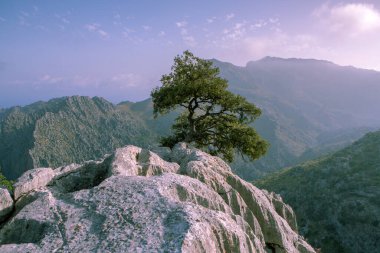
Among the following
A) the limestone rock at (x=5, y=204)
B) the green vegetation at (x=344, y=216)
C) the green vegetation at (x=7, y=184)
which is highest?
the limestone rock at (x=5, y=204)

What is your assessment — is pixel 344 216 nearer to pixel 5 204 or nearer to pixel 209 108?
pixel 209 108

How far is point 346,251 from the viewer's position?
155125mm

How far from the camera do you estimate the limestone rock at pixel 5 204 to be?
15594 mm

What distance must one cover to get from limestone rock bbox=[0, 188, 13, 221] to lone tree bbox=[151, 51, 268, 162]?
2527cm

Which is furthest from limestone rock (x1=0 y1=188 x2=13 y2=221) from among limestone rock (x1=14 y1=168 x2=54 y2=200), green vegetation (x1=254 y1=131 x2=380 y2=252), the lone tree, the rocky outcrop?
green vegetation (x1=254 y1=131 x2=380 y2=252)

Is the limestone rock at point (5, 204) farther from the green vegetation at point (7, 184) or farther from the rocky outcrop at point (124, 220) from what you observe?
the green vegetation at point (7, 184)

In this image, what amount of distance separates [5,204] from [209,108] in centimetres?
2914

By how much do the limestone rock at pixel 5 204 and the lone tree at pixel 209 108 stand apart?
25275mm

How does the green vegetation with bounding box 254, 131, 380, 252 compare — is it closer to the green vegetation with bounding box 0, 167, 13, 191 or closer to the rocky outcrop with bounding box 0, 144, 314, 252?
the green vegetation with bounding box 0, 167, 13, 191

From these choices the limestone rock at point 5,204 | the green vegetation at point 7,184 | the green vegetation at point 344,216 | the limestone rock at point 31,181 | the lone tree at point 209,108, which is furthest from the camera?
the green vegetation at point 344,216

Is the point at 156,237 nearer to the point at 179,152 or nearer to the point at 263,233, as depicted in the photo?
the point at 263,233

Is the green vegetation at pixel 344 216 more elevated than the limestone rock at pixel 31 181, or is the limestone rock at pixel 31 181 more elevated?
the limestone rock at pixel 31 181

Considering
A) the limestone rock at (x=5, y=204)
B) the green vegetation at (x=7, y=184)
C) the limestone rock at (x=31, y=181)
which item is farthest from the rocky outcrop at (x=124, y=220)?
the green vegetation at (x=7, y=184)

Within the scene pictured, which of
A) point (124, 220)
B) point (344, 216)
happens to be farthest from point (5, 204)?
point (344, 216)
